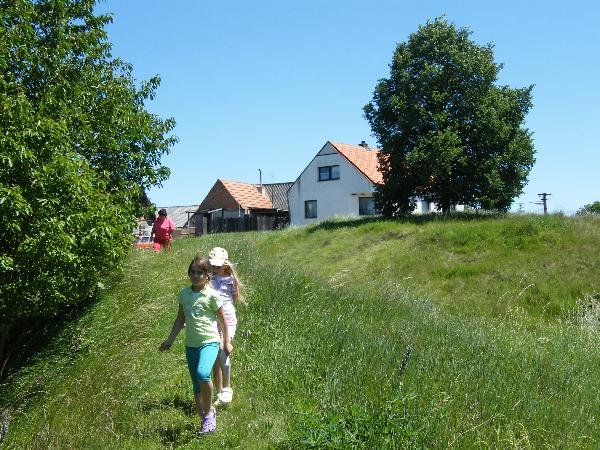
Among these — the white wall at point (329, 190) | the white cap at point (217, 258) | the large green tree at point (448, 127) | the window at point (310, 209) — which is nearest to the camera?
the white cap at point (217, 258)

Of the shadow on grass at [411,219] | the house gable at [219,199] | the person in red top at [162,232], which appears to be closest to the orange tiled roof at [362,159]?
the house gable at [219,199]

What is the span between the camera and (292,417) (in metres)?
5.21

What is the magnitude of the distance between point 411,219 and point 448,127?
4.11 meters

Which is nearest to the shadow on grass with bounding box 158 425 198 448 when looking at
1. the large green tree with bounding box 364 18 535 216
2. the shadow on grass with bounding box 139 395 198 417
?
the shadow on grass with bounding box 139 395 198 417

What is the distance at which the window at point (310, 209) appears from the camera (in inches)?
1670

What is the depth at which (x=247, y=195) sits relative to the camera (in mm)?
49594

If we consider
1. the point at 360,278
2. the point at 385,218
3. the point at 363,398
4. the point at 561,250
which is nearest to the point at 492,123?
the point at 385,218

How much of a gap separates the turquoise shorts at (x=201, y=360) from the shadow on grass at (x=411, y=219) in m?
18.2

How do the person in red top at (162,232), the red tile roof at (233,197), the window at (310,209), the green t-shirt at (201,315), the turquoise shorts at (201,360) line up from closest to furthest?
the turquoise shorts at (201,360) → the green t-shirt at (201,315) → the person in red top at (162,232) → the window at (310,209) → the red tile roof at (233,197)

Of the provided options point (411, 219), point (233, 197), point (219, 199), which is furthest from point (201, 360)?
point (219, 199)

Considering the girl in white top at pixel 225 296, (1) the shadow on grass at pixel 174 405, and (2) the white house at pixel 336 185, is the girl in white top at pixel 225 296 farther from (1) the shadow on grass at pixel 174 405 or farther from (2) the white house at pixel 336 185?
(2) the white house at pixel 336 185

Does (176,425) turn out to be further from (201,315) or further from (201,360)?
(201,315)

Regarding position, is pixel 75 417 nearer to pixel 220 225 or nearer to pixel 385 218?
pixel 385 218

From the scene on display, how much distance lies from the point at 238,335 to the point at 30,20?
5.84m
